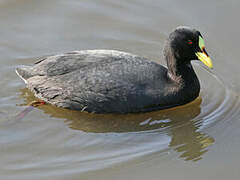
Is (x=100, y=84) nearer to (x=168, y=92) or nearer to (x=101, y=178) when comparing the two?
(x=168, y=92)

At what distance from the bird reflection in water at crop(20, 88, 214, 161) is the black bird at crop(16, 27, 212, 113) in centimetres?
16

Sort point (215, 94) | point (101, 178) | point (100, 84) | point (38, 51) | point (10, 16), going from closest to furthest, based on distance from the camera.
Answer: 1. point (101, 178)
2. point (100, 84)
3. point (215, 94)
4. point (38, 51)
5. point (10, 16)

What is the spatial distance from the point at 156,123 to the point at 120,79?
0.83 m

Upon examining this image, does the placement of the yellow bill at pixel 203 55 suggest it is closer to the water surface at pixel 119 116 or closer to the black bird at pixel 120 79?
the black bird at pixel 120 79

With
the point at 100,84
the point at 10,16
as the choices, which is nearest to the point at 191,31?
the point at 100,84

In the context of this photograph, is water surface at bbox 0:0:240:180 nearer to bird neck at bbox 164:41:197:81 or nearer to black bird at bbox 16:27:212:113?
black bird at bbox 16:27:212:113

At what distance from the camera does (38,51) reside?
8312mm

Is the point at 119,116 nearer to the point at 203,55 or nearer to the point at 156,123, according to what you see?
the point at 156,123

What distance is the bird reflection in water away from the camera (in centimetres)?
658

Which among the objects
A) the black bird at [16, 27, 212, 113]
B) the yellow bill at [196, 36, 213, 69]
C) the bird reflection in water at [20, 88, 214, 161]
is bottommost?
the bird reflection in water at [20, 88, 214, 161]

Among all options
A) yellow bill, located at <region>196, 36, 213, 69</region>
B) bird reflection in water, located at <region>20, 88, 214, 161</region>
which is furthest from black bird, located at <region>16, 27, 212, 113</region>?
bird reflection in water, located at <region>20, 88, 214, 161</region>

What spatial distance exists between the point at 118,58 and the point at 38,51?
6.37 ft

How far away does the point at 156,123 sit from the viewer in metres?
6.90

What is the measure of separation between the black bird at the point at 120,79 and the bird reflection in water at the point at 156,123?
159 mm
